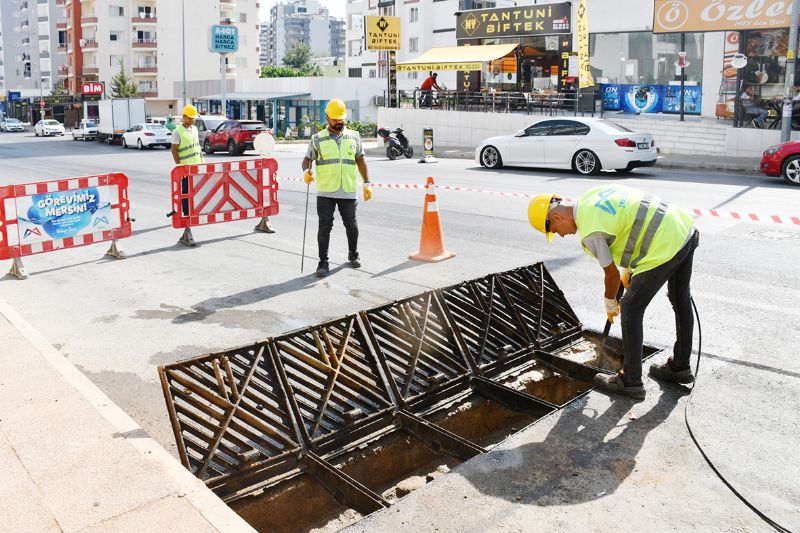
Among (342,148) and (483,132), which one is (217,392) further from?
(483,132)

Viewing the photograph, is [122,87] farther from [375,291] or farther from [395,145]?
[375,291]

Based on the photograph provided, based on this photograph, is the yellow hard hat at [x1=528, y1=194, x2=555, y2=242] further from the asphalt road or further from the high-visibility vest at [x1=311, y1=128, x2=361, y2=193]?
the high-visibility vest at [x1=311, y1=128, x2=361, y2=193]

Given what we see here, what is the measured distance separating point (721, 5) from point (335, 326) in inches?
956

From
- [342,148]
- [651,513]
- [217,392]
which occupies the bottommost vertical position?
[651,513]

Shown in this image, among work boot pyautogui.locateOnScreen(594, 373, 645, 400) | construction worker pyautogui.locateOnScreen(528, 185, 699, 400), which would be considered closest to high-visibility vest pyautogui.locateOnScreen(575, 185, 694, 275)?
construction worker pyautogui.locateOnScreen(528, 185, 699, 400)

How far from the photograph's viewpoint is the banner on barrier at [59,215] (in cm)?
969

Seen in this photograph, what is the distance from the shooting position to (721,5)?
25750 millimetres

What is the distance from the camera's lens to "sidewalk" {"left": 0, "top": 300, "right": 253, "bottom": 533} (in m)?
3.74

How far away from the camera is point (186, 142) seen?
13.0 metres

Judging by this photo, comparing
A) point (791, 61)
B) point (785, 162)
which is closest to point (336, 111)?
point (785, 162)

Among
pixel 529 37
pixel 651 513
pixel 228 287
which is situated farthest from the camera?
pixel 529 37

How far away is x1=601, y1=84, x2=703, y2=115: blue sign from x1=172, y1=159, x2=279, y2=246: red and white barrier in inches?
894

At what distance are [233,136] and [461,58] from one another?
1062cm

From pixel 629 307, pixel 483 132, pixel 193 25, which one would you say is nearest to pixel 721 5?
pixel 483 132
